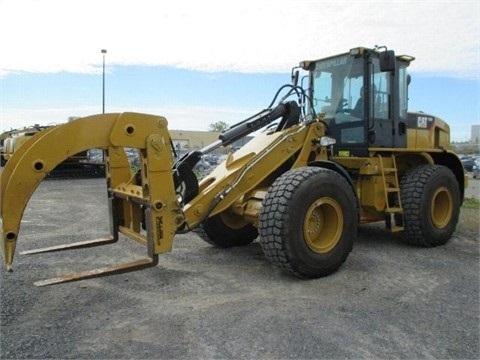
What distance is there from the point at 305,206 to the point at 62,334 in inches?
97.7

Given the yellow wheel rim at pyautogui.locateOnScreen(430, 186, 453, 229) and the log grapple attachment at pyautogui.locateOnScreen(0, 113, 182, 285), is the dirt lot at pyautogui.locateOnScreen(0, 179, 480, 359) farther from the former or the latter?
the yellow wheel rim at pyautogui.locateOnScreen(430, 186, 453, 229)

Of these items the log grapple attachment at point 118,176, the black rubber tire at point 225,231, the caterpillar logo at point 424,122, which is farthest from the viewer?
the caterpillar logo at point 424,122

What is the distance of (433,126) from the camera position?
7164mm

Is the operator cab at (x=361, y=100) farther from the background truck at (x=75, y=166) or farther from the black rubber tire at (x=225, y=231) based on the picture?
the background truck at (x=75, y=166)

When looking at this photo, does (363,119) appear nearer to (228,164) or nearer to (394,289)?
(228,164)

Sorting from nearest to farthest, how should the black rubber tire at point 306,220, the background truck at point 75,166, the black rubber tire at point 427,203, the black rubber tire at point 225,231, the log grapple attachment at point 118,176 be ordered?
the log grapple attachment at point 118,176 < the black rubber tire at point 306,220 < the black rubber tire at point 225,231 < the black rubber tire at point 427,203 < the background truck at point 75,166

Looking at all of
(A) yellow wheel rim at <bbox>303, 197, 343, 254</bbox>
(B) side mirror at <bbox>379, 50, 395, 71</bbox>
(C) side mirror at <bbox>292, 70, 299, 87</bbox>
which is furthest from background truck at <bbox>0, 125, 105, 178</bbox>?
(A) yellow wheel rim at <bbox>303, 197, 343, 254</bbox>

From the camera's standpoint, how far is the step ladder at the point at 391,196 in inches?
243

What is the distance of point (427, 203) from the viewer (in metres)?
6.32

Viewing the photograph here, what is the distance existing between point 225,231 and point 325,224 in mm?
1463

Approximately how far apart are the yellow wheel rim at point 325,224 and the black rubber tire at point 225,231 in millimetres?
1363

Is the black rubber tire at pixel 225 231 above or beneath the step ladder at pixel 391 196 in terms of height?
beneath

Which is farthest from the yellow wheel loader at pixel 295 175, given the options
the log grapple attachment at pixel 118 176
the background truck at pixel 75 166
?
the background truck at pixel 75 166

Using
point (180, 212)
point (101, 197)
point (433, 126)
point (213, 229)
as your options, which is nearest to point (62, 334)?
point (180, 212)
